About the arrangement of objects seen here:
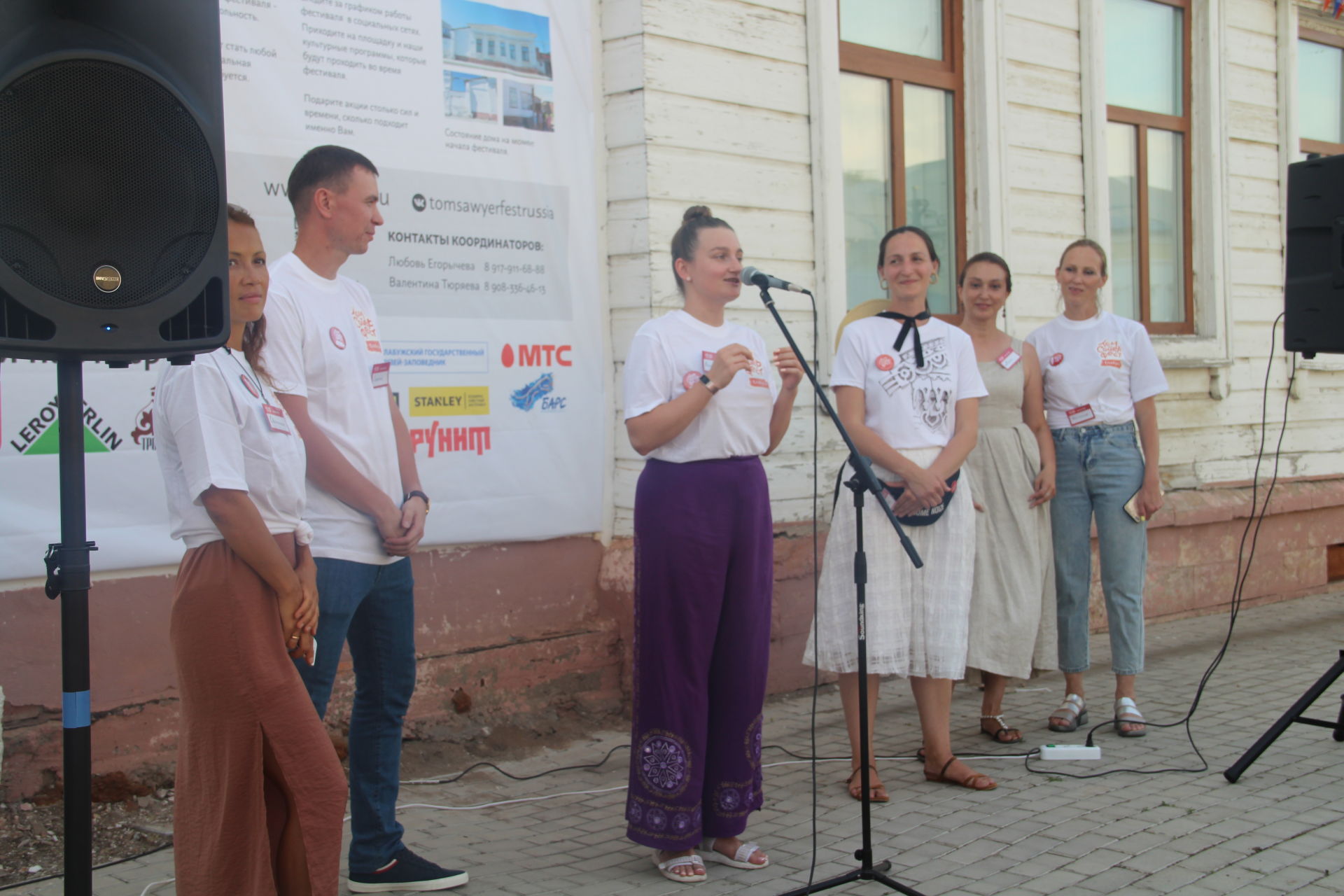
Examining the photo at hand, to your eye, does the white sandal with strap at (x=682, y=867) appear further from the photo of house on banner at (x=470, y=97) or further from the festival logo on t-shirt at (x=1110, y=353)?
the photo of house on banner at (x=470, y=97)

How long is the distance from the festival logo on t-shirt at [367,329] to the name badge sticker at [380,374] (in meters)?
0.04

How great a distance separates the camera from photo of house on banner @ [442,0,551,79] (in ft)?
16.8

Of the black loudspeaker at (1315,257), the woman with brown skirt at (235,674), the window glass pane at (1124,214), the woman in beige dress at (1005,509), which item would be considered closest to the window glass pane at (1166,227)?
the window glass pane at (1124,214)

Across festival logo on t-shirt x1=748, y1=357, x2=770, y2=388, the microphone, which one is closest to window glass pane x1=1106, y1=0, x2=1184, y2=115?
festival logo on t-shirt x1=748, y1=357, x2=770, y2=388

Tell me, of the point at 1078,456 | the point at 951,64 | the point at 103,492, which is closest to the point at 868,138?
the point at 951,64

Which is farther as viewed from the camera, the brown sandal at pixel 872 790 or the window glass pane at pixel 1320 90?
the window glass pane at pixel 1320 90

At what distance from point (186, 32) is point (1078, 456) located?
4.13 m

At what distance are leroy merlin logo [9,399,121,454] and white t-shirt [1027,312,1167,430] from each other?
3.82 metres

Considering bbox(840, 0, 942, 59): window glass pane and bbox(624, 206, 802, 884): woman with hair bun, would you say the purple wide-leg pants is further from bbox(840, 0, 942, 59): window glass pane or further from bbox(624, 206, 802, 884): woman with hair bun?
bbox(840, 0, 942, 59): window glass pane

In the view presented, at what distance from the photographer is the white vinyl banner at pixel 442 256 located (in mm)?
4234

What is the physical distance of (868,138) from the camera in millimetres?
6984

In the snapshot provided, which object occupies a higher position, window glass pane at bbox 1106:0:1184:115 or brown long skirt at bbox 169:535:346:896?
window glass pane at bbox 1106:0:1184:115

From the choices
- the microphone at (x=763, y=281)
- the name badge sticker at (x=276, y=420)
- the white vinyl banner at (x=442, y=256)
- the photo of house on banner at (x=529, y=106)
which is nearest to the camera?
the name badge sticker at (x=276, y=420)

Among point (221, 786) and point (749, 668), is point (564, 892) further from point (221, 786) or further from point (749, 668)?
point (221, 786)
